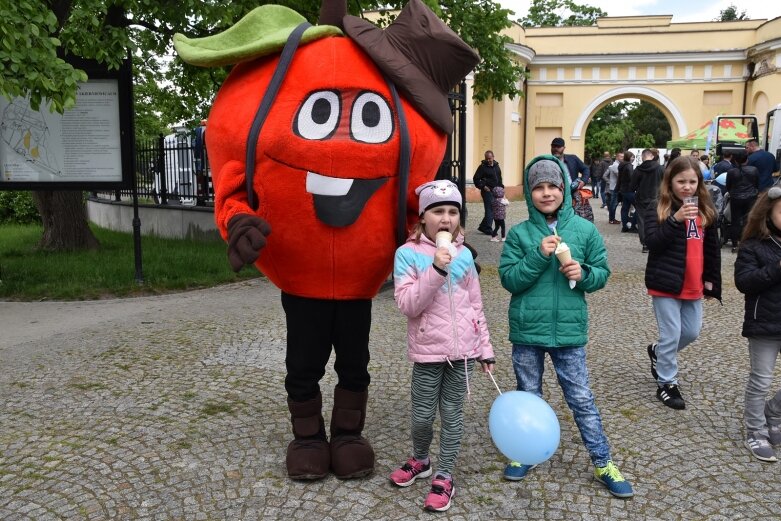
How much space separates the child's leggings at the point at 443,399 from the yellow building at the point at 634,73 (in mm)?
21444

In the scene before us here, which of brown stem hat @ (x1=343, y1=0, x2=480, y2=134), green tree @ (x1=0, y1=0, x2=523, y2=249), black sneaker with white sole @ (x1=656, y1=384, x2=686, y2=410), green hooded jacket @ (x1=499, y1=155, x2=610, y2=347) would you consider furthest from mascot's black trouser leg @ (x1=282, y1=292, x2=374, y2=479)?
green tree @ (x1=0, y1=0, x2=523, y2=249)

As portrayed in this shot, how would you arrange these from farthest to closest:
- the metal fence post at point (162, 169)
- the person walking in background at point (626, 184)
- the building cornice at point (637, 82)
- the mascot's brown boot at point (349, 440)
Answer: the building cornice at point (637, 82) < the metal fence post at point (162, 169) < the person walking in background at point (626, 184) < the mascot's brown boot at point (349, 440)

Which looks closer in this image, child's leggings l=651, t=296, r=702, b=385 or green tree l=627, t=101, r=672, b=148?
child's leggings l=651, t=296, r=702, b=385

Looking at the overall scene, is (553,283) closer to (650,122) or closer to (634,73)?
(634,73)

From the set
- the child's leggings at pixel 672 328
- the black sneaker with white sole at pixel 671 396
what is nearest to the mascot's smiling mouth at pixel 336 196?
the child's leggings at pixel 672 328

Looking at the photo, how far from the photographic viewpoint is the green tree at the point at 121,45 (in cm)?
559

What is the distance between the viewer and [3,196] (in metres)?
16.6

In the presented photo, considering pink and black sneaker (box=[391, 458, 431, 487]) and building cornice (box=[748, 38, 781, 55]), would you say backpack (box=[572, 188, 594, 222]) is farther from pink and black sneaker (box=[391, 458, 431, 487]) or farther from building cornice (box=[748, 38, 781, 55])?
building cornice (box=[748, 38, 781, 55])

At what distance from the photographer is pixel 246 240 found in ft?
8.88

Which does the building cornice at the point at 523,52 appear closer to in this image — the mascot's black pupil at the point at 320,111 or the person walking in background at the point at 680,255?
the person walking in background at the point at 680,255

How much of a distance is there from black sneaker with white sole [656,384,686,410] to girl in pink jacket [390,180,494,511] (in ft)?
6.03

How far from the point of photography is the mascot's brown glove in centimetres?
269

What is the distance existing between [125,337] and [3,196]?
1308 cm

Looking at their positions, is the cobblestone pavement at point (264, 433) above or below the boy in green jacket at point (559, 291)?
below
